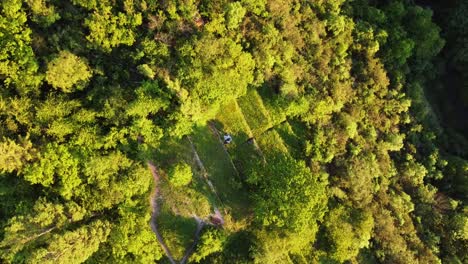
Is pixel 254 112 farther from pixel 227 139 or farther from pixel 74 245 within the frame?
pixel 74 245

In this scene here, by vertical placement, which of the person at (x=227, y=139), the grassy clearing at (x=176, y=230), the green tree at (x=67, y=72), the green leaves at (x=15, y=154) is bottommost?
the grassy clearing at (x=176, y=230)

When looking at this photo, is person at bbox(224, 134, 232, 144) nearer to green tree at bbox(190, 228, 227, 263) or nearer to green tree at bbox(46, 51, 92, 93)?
green tree at bbox(190, 228, 227, 263)

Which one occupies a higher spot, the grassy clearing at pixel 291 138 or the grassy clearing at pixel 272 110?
the grassy clearing at pixel 272 110

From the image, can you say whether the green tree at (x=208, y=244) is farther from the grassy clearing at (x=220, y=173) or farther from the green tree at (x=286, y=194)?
the green tree at (x=286, y=194)

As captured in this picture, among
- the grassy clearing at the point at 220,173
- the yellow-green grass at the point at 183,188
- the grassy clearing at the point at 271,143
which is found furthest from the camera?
the grassy clearing at the point at 271,143

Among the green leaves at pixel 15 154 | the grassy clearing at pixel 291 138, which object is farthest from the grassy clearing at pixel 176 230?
the green leaves at pixel 15 154
